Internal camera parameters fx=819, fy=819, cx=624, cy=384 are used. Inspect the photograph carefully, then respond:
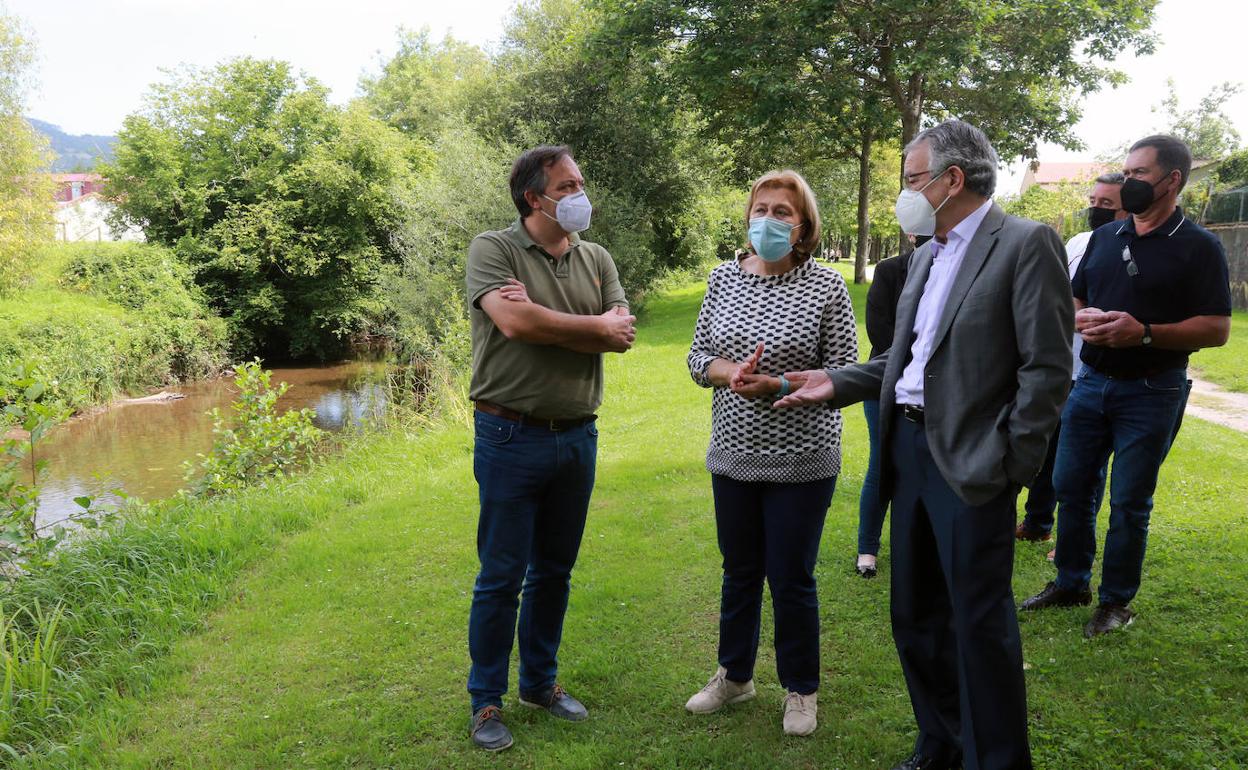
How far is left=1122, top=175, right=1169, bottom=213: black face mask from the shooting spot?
3.83m

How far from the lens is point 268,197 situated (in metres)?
28.7

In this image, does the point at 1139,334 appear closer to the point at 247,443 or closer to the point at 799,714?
the point at 799,714

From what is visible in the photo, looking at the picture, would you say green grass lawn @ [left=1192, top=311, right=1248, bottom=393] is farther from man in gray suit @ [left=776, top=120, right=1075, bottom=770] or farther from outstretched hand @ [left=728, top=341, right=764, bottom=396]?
outstretched hand @ [left=728, top=341, right=764, bottom=396]

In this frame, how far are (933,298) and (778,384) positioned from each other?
627 mm

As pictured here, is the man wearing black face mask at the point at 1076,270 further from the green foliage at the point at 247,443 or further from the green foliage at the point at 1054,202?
the green foliage at the point at 1054,202

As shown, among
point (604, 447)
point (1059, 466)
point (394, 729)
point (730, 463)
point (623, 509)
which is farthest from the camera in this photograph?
point (604, 447)

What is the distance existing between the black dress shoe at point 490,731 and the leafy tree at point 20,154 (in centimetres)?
2460

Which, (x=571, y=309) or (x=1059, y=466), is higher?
(x=571, y=309)

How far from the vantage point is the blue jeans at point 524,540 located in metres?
3.31

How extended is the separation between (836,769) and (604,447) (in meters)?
6.03

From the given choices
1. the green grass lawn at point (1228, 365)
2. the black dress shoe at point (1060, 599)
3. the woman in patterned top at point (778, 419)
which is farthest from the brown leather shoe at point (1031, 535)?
the green grass lawn at point (1228, 365)

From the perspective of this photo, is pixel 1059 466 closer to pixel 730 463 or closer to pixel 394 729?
pixel 730 463

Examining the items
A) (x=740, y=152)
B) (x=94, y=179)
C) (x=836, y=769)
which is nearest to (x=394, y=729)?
(x=836, y=769)

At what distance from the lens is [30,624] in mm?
5086
